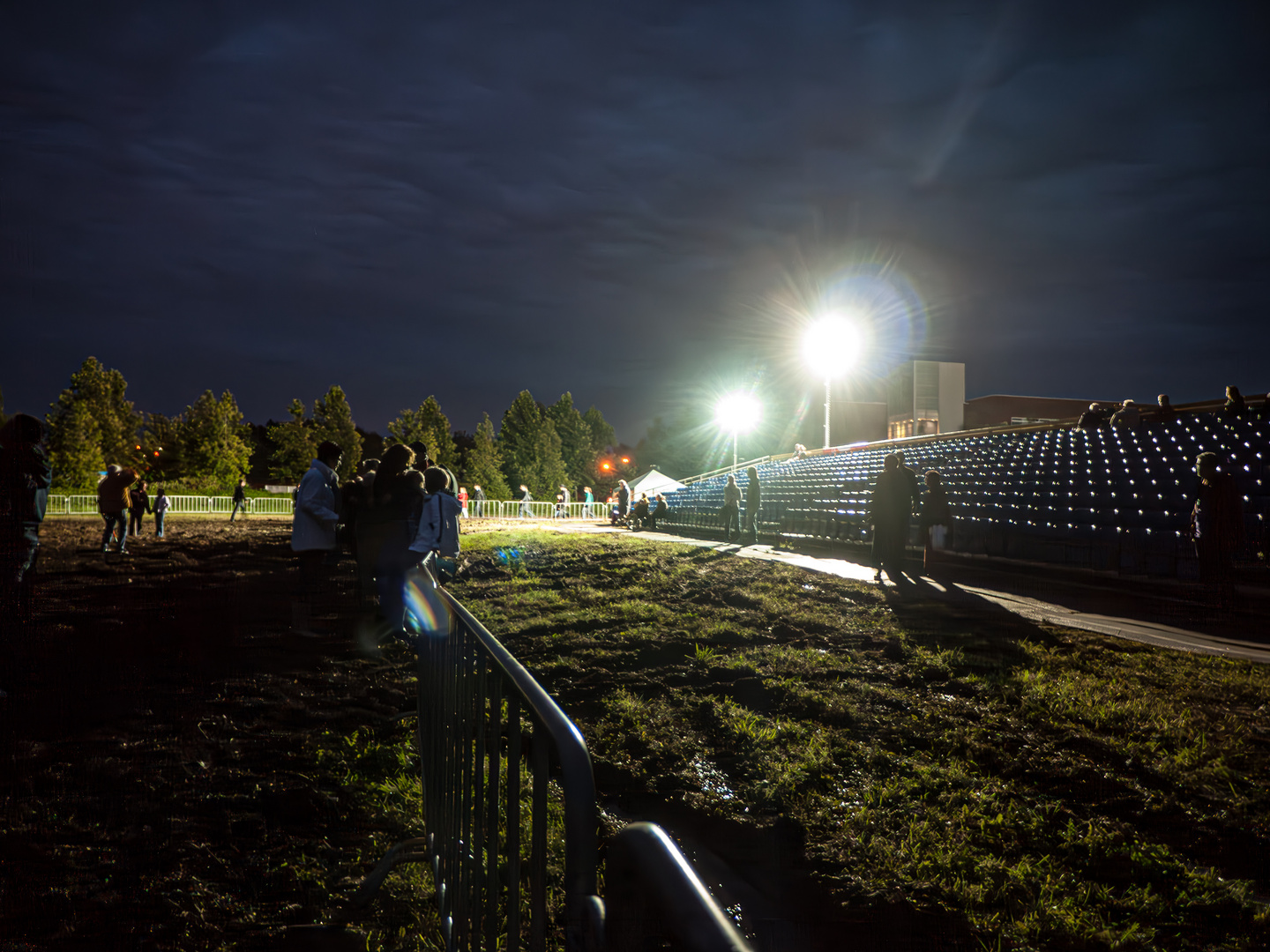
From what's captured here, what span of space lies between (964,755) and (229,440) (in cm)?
6680

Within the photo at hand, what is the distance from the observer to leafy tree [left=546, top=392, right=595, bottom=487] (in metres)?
93.6

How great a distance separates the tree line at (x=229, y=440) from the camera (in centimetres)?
5219

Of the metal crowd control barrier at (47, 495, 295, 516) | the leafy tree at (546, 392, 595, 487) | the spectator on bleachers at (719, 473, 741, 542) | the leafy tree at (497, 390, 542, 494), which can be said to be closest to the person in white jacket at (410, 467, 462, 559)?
the spectator on bleachers at (719, 473, 741, 542)

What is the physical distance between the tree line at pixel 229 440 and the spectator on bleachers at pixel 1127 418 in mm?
39159

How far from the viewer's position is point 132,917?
119 inches

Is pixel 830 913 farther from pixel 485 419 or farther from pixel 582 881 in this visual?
pixel 485 419

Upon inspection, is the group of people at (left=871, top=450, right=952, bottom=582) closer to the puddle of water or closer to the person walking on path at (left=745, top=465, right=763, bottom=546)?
the puddle of water

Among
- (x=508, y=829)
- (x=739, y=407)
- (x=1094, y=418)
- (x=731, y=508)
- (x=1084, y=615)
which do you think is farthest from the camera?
(x=739, y=407)

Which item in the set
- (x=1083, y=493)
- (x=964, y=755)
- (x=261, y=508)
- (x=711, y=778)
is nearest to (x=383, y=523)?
(x=711, y=778)

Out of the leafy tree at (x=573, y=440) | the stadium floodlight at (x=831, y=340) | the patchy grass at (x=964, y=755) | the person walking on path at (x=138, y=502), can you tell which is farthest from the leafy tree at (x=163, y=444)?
the patchy grass at (x=964, y=755)

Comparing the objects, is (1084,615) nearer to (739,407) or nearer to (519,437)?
(739,407)

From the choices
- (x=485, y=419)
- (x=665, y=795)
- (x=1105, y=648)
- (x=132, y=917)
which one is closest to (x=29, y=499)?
(x=132, y=917)

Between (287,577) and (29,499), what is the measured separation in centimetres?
773

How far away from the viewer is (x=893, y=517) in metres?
11.8
